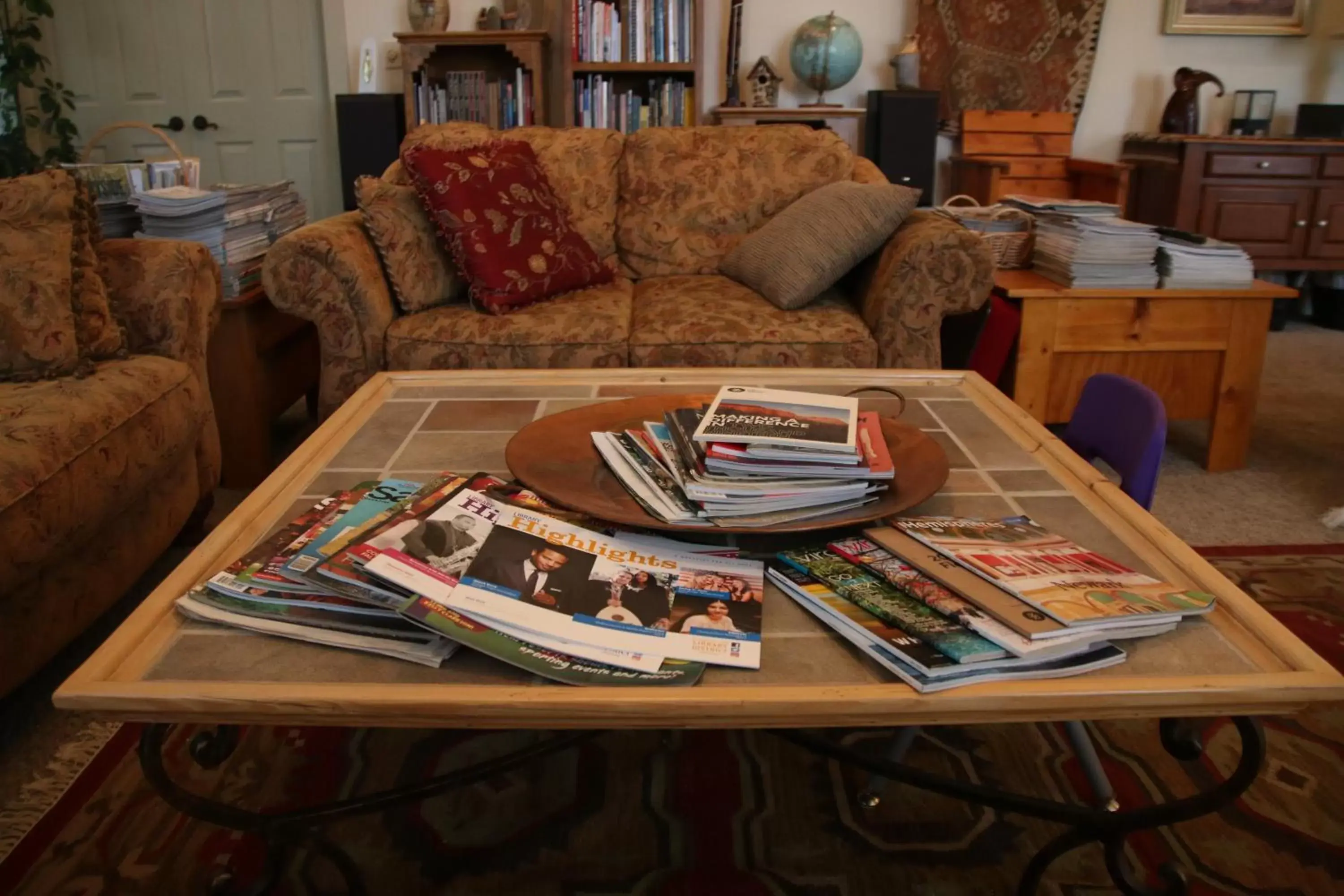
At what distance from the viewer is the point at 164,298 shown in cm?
204

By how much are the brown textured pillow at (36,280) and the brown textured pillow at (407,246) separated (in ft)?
2.23

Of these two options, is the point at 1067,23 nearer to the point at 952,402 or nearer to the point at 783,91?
the point at 783,91

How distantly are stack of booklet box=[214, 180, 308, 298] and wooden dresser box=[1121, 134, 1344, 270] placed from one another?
3.11 m

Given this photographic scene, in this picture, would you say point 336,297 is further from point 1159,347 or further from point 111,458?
point 1159,347

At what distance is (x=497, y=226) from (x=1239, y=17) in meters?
3.35

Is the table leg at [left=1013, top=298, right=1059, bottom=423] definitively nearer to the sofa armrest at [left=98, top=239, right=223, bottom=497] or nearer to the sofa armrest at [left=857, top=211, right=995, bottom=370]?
the sofa armrest at [left=857, top=211, right=995, bottom=370]

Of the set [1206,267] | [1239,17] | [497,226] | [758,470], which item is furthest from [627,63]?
[758,470]

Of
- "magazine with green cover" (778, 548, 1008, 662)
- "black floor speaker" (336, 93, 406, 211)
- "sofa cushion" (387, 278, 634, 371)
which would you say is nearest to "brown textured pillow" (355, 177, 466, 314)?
"sofa cushion" (387, 278, 634, 371)

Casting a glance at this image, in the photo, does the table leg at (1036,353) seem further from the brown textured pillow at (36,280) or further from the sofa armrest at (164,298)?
the brown textured pillow at (36,280)

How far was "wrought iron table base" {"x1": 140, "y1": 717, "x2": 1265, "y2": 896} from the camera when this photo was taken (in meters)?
0.91

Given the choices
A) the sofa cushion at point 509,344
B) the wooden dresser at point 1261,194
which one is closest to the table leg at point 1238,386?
the wooden dresser at point 1261,194

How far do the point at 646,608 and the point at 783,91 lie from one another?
3.56m

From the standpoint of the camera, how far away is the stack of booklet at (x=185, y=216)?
2.35 metres

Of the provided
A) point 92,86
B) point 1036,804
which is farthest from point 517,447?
point 92,86
